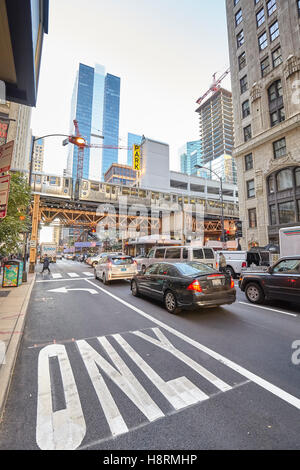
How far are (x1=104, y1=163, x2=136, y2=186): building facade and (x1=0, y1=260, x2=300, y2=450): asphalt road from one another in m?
152

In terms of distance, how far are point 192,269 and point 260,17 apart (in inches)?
1465

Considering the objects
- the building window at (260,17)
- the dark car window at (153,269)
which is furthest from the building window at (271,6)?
the dark car window at (153,269)

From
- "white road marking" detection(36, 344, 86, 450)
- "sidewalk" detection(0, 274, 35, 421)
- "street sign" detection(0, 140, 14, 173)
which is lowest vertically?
"white road marking" detection(36, 344, 86, 450)

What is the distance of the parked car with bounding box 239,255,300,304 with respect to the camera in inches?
264

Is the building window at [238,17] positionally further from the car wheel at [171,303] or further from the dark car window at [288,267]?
the car wheel at [171,303]

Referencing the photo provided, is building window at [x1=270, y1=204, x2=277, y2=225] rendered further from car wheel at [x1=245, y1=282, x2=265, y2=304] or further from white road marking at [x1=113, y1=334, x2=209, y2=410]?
white road marking at [x1=113, y1=334, x2=209, y2=410]

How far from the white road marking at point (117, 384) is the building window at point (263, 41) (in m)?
36.7

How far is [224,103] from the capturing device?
144m

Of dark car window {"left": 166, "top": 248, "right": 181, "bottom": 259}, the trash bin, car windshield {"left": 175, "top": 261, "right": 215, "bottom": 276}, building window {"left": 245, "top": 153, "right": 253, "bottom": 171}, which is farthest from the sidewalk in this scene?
building window {"left": 245, "top": 153, "right": 253, "bottom": 171}

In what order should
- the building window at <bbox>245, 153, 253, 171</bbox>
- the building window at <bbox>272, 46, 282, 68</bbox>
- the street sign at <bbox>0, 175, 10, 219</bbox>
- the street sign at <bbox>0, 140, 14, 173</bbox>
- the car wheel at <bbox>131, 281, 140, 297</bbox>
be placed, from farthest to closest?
the building window at <bbox>245, 153, 253, 171</bbox> < the building window at <bbox>272, 46, 282, 68</bbox> < the car wheel at <bbox>131, 281, 140, 297</bbox> < the street sign at <bbox>0, 140, 14, 173</bbox> < the street sign at <bbox>0, 175, 10, 219</bbox>

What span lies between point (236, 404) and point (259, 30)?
1526 inches

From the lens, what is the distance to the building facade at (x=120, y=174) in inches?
6009
